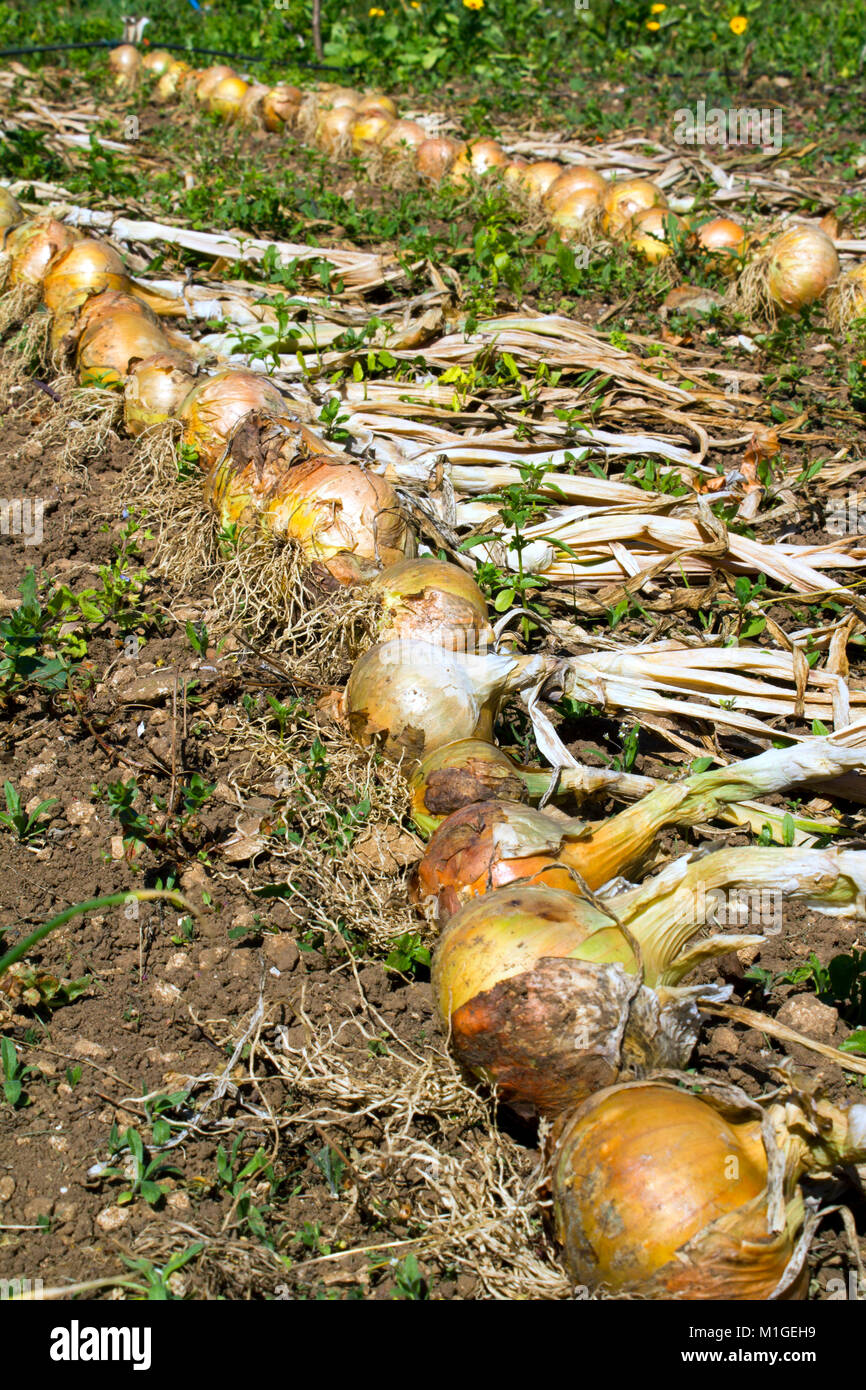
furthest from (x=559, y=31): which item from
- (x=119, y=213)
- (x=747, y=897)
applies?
(x=747, y=897)

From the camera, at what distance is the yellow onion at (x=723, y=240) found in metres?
4.41

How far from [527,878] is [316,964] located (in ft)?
1.68

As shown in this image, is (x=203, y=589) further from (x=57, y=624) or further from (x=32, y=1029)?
(x=32, y=1029)

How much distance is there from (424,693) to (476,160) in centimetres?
440

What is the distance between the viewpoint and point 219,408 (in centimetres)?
296

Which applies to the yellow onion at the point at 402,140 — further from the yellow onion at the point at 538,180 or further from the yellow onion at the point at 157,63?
the yellow onion at the point at 157,63

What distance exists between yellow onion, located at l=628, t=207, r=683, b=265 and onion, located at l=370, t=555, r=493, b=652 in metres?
2.95

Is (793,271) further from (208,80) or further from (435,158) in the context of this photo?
(208,80)

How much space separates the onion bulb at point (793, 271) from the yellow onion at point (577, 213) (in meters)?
0.91

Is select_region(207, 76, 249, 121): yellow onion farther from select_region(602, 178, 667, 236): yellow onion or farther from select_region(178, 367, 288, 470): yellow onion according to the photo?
select_region(178, 367, 288, 470): yellow onion

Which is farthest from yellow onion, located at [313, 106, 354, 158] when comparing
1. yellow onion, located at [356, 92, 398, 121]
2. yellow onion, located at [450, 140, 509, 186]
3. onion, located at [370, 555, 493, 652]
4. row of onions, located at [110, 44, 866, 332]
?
onion, located at [370, 555, 493, 652]

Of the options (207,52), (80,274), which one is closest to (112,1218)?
(80,274)

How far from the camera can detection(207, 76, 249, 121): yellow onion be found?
6.36 metres

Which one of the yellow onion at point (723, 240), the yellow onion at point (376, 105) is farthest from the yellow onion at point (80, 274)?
the yellow onion at point (376, 105)
